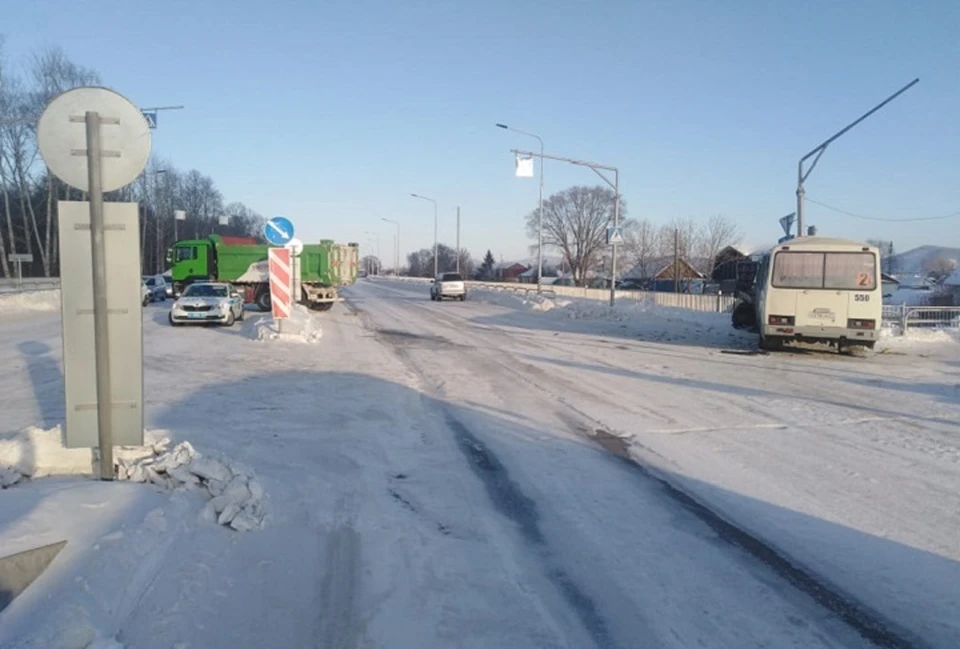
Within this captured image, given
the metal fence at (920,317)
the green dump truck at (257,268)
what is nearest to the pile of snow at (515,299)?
the green dump truck at (257,268)

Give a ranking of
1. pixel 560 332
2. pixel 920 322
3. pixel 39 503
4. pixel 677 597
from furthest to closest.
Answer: pixel 920 322 < pixel 560 332 < pixel 39 503 < pixel 677 597

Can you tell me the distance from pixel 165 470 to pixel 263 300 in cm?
2717


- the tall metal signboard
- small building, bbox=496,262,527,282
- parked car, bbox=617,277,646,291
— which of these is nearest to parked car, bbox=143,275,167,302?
the tall metal signboard

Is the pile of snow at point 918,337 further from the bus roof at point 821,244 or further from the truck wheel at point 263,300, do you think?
the truck wheel at point 263,300

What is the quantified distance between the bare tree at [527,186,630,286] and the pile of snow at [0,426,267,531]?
9714 cm

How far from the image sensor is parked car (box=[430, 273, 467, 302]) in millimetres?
49125

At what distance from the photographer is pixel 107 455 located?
5.38m

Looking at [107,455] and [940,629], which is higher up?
[107,455]

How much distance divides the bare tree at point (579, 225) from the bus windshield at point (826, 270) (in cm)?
8287

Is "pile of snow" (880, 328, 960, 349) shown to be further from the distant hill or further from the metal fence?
the distant hill

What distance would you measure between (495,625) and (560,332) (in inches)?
831

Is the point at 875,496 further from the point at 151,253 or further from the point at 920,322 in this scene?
the point at 151,253

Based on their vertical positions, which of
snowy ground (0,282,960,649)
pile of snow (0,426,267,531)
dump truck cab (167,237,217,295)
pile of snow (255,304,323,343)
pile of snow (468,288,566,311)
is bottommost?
snowy ground (0,282,960,649)

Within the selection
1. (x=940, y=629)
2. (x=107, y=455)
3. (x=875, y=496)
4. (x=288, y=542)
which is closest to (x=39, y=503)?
(x=107, y=455)
